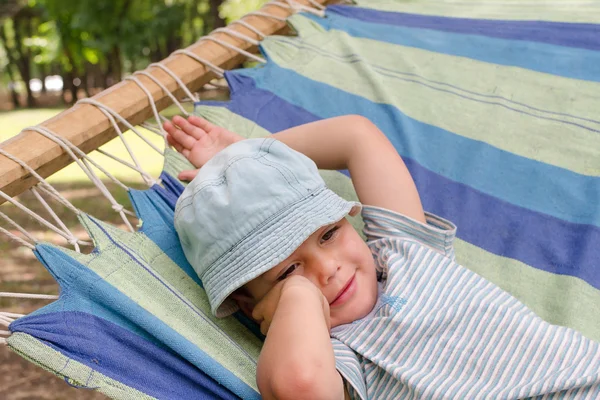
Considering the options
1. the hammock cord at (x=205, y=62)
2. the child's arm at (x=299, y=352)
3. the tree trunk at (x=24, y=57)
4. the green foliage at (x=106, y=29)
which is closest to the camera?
the child's arm at (x=299, y=352)

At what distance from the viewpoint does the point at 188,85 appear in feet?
5.75

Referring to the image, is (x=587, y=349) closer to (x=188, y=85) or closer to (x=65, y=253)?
(x=65, y=253)

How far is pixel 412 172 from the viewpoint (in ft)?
5.04

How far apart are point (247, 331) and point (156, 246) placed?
242mm

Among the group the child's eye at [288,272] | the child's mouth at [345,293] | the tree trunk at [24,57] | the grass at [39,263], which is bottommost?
the tree trunk at [24,57]

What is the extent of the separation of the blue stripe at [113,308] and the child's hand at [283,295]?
0.39 ft

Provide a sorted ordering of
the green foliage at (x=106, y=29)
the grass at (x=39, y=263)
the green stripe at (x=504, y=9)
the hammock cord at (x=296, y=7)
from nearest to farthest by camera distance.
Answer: the green stripe at (x=504, y=9) < the hammock cord at (x=296, y=7) < the grass at (x=39, y=263) < the green foliage at (x=106, y=29)

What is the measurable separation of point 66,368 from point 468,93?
1228 millimetres

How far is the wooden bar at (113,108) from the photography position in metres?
1.30

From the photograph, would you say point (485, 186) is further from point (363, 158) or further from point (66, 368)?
point (66, 368)

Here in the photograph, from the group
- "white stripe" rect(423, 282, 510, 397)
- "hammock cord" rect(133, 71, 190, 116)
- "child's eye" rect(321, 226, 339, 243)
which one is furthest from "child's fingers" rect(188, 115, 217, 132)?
"white stripe" rect(423, 282, 510, 397)

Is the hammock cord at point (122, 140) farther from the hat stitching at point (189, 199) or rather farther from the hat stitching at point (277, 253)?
the hat stitching at point (277, 253)

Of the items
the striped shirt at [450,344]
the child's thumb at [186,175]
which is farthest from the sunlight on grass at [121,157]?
the striped shirt at [450,344]

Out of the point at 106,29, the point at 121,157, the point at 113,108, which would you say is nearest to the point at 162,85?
the point at 113,108
